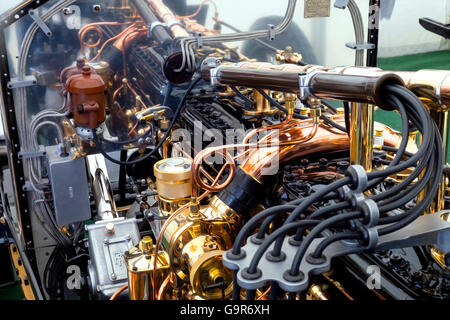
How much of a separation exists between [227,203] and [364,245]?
0.53 meters

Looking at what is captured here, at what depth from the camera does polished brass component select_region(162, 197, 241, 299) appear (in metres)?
1.29

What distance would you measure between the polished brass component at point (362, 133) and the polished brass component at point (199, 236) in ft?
1.23

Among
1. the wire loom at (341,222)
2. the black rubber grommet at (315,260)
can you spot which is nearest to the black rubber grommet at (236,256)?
the wire loom at (341,222)

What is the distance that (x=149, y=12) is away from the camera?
2264 mm

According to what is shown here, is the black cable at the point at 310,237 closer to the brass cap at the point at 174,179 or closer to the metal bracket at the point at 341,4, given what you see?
the brass cap at the point at 174,179

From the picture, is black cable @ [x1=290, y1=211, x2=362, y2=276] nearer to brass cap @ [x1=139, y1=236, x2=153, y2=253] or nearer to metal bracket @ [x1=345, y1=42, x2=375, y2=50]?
brass cap @ [x1=139, y1=236, x2=153, y2=253]

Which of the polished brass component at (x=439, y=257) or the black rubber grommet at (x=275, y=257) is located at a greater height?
the black rubber grommet at (x=275, y=257)

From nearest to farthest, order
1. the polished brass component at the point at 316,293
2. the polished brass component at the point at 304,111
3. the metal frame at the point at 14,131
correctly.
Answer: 1. the polished brass component at the point at 316,293
2. the polished brass component at the point at 304,111
3. the metal frame at the point at 14,131

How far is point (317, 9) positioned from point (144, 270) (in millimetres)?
1429

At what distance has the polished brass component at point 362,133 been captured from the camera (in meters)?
1.08

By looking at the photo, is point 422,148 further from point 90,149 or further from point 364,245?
point 90,149

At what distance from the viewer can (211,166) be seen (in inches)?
66.6
